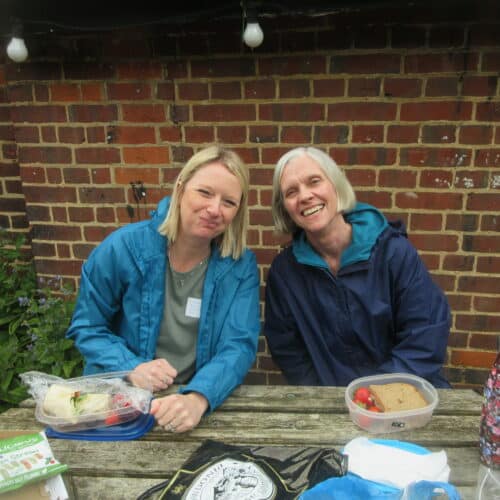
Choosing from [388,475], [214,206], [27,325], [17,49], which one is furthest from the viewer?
[27,325]

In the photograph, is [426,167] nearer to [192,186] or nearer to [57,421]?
[192,186]

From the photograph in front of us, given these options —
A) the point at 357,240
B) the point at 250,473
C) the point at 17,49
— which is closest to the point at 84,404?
the point at 250,473

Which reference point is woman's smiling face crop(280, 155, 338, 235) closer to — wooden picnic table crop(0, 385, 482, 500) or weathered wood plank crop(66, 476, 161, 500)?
wooden picnic table crop(0, 385, 482, 500)

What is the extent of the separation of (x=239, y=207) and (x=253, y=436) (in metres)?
0.89

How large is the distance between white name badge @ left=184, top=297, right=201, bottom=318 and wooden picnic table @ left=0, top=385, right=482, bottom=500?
366mm

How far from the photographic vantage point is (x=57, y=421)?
131 centimetres

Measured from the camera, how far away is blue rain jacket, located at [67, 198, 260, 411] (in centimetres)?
166

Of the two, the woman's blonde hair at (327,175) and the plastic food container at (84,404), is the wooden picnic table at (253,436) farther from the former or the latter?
the woman's blonde hair at (327,175)

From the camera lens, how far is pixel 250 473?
1067 millimetres

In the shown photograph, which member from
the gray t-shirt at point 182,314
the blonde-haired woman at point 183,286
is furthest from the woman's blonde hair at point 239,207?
the gray t-shirt at point 182,314

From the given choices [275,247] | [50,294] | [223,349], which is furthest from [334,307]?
[50,294]

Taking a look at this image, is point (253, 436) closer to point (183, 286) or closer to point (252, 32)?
point (183, 286)

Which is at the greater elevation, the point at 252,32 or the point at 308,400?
the point at 252,32

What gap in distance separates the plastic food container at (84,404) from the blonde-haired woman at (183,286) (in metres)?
0.18
